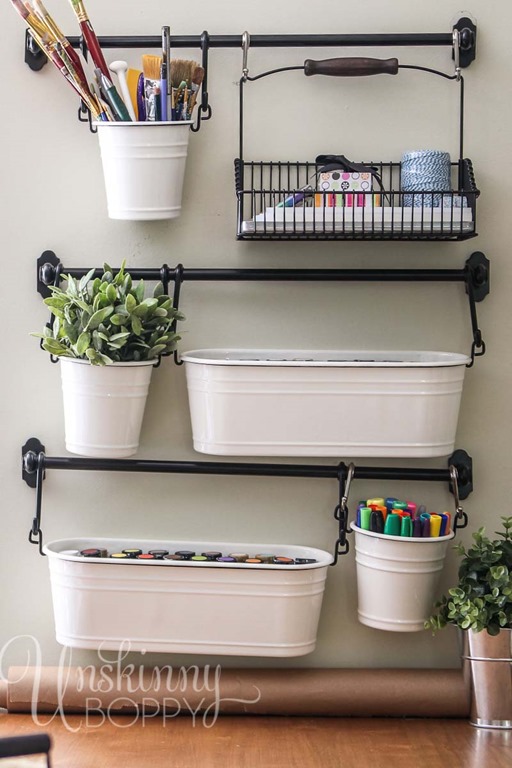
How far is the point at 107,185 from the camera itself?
1404 millimetres

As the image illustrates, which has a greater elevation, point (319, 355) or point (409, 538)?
point (319, 355)

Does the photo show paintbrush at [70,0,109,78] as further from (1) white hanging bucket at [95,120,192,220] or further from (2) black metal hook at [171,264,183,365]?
(2) black metal hook at [171,264,183,365]

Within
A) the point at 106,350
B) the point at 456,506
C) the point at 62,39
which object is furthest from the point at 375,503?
the point at 62,39

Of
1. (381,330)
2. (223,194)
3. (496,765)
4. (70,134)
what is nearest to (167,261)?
(223,194)

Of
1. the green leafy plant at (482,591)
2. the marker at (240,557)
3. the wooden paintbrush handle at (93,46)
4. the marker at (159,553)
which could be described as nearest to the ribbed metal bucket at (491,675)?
the green leafy plant at (482,591)

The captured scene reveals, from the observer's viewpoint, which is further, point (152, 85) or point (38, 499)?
point (38, 499)

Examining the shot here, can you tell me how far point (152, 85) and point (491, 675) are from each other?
100 centimetres

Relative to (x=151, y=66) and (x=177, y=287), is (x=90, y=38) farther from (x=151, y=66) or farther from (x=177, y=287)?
(x=177, y=287)

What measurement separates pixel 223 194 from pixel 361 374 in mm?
372

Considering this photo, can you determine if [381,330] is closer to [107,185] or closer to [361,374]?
[361,374]

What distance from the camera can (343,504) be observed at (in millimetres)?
1445

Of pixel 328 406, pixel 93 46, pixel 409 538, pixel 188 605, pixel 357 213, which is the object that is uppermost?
pixel 93 46

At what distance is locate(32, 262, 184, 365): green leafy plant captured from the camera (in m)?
1.32

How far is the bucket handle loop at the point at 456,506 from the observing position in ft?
4.73
